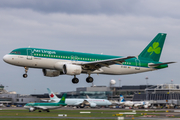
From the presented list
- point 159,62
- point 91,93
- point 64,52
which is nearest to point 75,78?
point 64,52

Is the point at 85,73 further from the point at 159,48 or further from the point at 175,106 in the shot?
the point at 175,106

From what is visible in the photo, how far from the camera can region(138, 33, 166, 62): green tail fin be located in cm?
5985

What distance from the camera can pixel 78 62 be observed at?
50656 mm

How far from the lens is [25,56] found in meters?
46.7

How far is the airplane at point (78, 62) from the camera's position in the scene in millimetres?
46906

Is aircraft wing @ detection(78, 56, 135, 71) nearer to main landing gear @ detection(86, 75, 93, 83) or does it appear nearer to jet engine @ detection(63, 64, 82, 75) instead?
jet engine @ detection(63, 64, 82, 75)

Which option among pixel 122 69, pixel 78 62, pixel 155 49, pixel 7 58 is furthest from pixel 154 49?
pixel 7 58

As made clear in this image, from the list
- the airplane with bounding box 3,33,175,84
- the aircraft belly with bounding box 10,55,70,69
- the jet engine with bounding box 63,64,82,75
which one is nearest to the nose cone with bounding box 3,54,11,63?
the airplane with bounding box 3,33,175,84

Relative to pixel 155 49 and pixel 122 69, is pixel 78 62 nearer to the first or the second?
pixel 122 69

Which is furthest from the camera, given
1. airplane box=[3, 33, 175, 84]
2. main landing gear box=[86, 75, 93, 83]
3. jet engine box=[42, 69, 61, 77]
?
main landing gear box=[86, 75, 93, 83]

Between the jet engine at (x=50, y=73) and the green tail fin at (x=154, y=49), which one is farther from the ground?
the green tail fin at (x=154, y=49)

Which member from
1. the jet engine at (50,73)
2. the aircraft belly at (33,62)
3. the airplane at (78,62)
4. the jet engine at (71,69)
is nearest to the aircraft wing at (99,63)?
the airplane at (78,62)

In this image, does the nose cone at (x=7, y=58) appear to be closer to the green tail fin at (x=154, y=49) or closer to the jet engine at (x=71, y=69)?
the jet engine at (x=71, y=69)

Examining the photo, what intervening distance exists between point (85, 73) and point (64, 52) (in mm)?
6572
